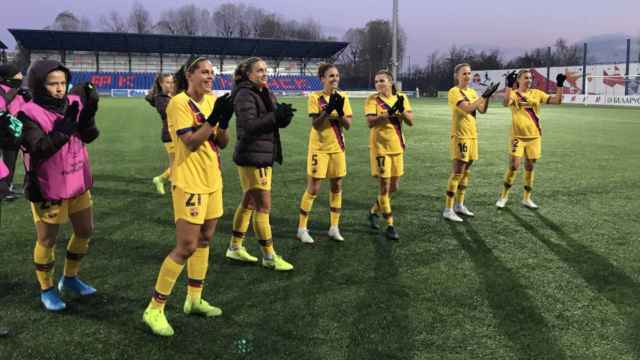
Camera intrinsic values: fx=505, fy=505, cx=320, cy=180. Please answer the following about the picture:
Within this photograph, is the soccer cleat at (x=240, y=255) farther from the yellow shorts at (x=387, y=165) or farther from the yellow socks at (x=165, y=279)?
the yellow shorts at (x=387, y=165)

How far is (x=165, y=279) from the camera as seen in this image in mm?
3818

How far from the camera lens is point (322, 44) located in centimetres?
7375

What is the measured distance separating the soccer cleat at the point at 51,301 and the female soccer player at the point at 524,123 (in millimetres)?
6358

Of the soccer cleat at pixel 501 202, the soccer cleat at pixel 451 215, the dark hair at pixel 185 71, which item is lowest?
the soccer cleat at pixel 451 215

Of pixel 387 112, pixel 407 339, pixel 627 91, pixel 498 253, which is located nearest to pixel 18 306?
pixel 407 339

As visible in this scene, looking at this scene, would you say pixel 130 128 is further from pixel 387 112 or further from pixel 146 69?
pixel 146 69

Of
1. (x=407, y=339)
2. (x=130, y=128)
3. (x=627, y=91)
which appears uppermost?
(x=627, y=91)

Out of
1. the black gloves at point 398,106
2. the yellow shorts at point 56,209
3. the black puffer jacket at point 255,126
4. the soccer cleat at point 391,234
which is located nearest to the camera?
the yellow shorts at point 56,209

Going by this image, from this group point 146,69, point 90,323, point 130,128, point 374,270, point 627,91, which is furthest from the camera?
point 146,69

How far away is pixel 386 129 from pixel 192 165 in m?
3.23

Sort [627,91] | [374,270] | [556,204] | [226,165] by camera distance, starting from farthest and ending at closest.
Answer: [627,91] → [226,165] → [556,204] → [374,270]

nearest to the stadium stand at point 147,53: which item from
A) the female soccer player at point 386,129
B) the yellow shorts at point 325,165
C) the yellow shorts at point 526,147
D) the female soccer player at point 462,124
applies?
the yellow shorts at point 526,147

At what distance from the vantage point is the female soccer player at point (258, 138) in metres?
4.52

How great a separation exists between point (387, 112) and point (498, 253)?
2.12m
